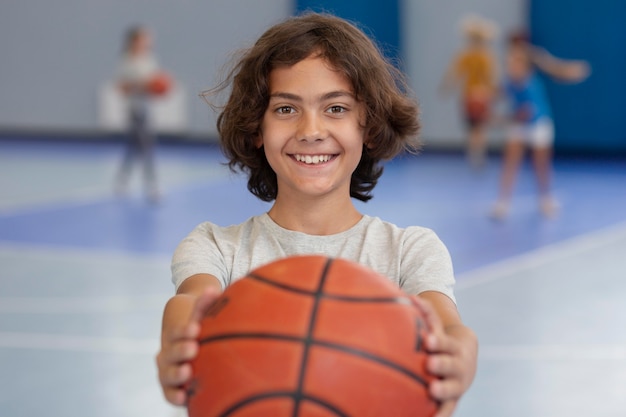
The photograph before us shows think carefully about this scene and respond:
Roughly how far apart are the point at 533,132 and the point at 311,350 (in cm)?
611

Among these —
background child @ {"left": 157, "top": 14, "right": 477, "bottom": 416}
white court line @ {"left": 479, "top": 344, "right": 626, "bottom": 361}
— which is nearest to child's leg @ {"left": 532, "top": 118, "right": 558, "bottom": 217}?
white court line @ {"left": 479, "top": 344, "right": 626, "bottom": 361}

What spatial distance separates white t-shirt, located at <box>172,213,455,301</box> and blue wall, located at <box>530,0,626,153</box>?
9437 mm

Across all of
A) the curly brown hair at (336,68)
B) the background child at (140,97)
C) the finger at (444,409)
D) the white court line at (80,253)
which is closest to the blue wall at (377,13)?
the background child at (140,97)

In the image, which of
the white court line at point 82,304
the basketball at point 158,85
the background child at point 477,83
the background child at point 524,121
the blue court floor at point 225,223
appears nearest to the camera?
the blue court floor at point 225,223

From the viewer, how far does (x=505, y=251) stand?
20.0 ft

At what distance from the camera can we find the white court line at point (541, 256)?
535cm

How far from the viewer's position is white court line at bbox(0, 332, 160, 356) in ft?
13.5

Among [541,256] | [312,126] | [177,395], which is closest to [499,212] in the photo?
[541,256]

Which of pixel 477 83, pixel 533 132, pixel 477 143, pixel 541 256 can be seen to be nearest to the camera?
pixel 541 256

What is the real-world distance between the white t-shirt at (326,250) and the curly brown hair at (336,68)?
0.21 metres

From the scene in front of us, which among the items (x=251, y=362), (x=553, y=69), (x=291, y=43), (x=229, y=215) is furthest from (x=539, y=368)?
(x=553, y=69)

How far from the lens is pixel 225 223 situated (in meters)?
7.00

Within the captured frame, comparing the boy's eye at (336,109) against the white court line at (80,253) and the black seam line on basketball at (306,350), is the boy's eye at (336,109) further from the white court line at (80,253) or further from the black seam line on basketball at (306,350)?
the white court line at (80,253)

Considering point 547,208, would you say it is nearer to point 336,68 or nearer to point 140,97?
point 140,97
